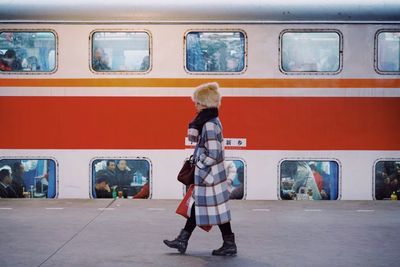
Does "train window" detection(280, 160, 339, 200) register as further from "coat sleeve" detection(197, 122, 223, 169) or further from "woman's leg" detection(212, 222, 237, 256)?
"coat sleeve" detection(197, 122, 223, 169)

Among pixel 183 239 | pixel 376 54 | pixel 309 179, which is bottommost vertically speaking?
pixel 183 239

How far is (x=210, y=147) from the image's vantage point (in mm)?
6195

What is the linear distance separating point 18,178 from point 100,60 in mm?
1939

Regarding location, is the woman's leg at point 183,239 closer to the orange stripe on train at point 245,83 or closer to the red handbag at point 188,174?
the red handbag at point 188,174

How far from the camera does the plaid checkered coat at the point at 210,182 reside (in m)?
6.21

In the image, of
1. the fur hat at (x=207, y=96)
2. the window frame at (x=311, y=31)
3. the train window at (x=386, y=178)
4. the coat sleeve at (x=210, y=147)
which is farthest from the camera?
the train window at (x=386, y=178)

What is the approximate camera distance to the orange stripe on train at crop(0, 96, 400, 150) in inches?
342

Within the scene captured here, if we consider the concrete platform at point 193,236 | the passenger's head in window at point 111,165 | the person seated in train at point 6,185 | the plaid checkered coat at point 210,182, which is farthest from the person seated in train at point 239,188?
the person seated in train at point 6,185

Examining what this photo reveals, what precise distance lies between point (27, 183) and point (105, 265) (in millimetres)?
3193

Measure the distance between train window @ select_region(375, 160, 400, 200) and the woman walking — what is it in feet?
10.3

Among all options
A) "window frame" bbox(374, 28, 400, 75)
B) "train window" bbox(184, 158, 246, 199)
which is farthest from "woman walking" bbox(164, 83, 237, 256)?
"window frame" bbox(374, 28, 400, 75)

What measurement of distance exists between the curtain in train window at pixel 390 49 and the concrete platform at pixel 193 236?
1830 mm

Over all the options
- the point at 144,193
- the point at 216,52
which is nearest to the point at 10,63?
the point at 144,193

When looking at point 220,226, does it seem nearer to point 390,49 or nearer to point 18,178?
point 18,178
